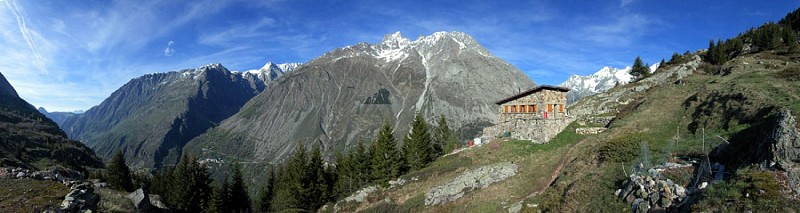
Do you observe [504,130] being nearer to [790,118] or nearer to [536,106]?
[536,106]

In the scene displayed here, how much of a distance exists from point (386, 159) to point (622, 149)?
40.0 m

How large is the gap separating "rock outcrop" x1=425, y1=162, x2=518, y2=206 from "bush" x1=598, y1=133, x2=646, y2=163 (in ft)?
36.8

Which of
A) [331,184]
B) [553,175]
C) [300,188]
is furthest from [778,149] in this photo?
[331,184]

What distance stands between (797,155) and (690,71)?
76841 mm

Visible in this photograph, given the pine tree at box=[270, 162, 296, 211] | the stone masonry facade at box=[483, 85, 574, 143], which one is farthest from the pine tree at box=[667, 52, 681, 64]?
the pine tree at box=[270, 162, 296, 211]

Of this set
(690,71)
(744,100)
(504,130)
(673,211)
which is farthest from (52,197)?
(690,71)

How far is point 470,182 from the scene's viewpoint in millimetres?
43688

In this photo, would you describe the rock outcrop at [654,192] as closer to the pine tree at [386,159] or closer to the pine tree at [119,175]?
the pine tree at [386,159]

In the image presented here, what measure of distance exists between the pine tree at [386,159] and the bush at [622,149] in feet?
116

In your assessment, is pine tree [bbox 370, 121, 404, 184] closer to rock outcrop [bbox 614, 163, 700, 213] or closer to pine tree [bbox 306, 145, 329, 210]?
pine tree [bbox 306, 145, 329, 210]

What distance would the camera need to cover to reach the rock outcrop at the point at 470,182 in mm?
41938

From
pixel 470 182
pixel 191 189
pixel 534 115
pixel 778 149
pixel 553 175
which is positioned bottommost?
pixel 191 189

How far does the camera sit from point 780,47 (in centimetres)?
7419

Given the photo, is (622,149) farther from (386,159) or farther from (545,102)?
(386,159)
